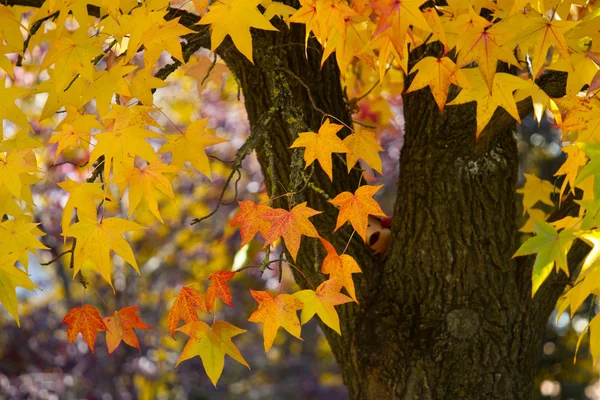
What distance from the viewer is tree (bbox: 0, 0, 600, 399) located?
1.39 meters

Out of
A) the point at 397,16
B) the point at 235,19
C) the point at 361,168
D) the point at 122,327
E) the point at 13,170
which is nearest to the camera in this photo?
the point at 397,16

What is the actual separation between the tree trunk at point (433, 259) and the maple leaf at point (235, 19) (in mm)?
564

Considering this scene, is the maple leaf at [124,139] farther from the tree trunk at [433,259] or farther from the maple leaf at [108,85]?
the tree trunk at [433,259]

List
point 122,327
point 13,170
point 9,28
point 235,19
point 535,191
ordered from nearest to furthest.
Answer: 1. point 235,19
2. point 13,170
3. point 122,327
4. point 9,28
5. point 535,191

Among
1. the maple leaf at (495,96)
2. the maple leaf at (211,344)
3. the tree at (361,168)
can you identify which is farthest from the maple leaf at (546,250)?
the maple leaf at (211,344)

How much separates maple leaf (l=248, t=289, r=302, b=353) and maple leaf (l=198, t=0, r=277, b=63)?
49 centimetres

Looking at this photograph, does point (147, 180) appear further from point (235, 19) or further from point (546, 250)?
point (546, 250)

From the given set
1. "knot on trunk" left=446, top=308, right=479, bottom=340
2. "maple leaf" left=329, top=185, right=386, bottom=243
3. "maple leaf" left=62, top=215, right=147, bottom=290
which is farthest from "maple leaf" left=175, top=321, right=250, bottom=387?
"knot on trunk" left=446, top=308, right=479, bottom=340

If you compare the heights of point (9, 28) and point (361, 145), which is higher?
point (9, 28)

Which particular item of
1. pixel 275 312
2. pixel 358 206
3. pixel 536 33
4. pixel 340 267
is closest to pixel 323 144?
pixel 358 206

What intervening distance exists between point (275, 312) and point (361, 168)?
2.07ft

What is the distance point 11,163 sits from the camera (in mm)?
1564

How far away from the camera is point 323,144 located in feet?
4.97

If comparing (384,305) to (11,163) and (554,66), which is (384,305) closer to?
(554,66)
